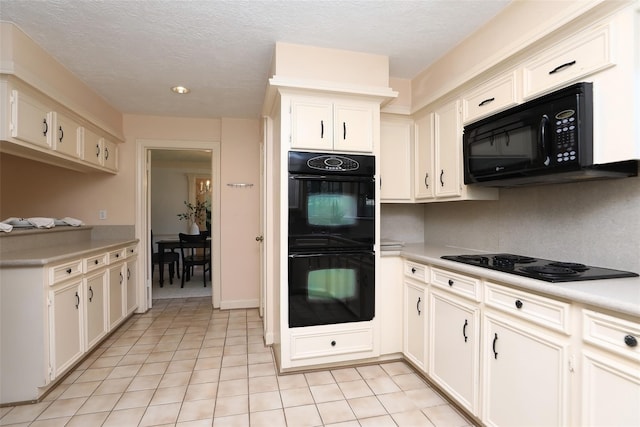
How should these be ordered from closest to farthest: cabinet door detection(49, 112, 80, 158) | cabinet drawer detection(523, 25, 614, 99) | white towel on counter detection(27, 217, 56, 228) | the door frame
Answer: cabinet drawer detection(523, 25, 614, 99) < cabinet door detection(49, 112, 80, 158) < white towel on counter detection(27, 217, 56, 228) < the door frame

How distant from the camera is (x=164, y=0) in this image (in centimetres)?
190

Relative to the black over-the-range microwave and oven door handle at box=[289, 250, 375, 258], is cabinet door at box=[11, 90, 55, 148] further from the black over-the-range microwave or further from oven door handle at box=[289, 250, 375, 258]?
the black over-the-range microwave

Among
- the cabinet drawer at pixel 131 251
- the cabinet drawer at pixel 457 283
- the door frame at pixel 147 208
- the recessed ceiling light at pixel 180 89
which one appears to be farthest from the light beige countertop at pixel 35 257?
the cabinet drawer at pixel 457 283

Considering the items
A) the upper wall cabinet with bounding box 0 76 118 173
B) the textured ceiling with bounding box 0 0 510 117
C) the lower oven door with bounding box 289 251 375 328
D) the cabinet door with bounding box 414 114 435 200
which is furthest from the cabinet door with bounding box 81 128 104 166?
the cabinet door with bounding box 414 114 435 200

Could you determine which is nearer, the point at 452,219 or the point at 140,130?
the point at 452,219

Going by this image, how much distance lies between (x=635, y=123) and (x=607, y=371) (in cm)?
101

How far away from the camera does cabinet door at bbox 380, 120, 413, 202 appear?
2.88 meters

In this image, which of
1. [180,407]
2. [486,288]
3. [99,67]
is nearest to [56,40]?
[99,67]

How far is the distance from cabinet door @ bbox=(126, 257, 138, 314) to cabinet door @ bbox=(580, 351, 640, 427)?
4025 millimetres

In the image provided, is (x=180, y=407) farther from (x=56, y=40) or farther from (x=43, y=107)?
(x=56, y=40)

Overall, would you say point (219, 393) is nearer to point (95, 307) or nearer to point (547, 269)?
point (95, 307)

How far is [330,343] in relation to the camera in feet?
8.02

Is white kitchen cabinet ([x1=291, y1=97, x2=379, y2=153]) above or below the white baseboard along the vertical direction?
above

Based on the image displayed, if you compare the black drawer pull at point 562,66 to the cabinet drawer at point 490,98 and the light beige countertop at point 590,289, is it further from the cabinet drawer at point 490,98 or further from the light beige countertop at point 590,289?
the light beige countertop at point 590,289
